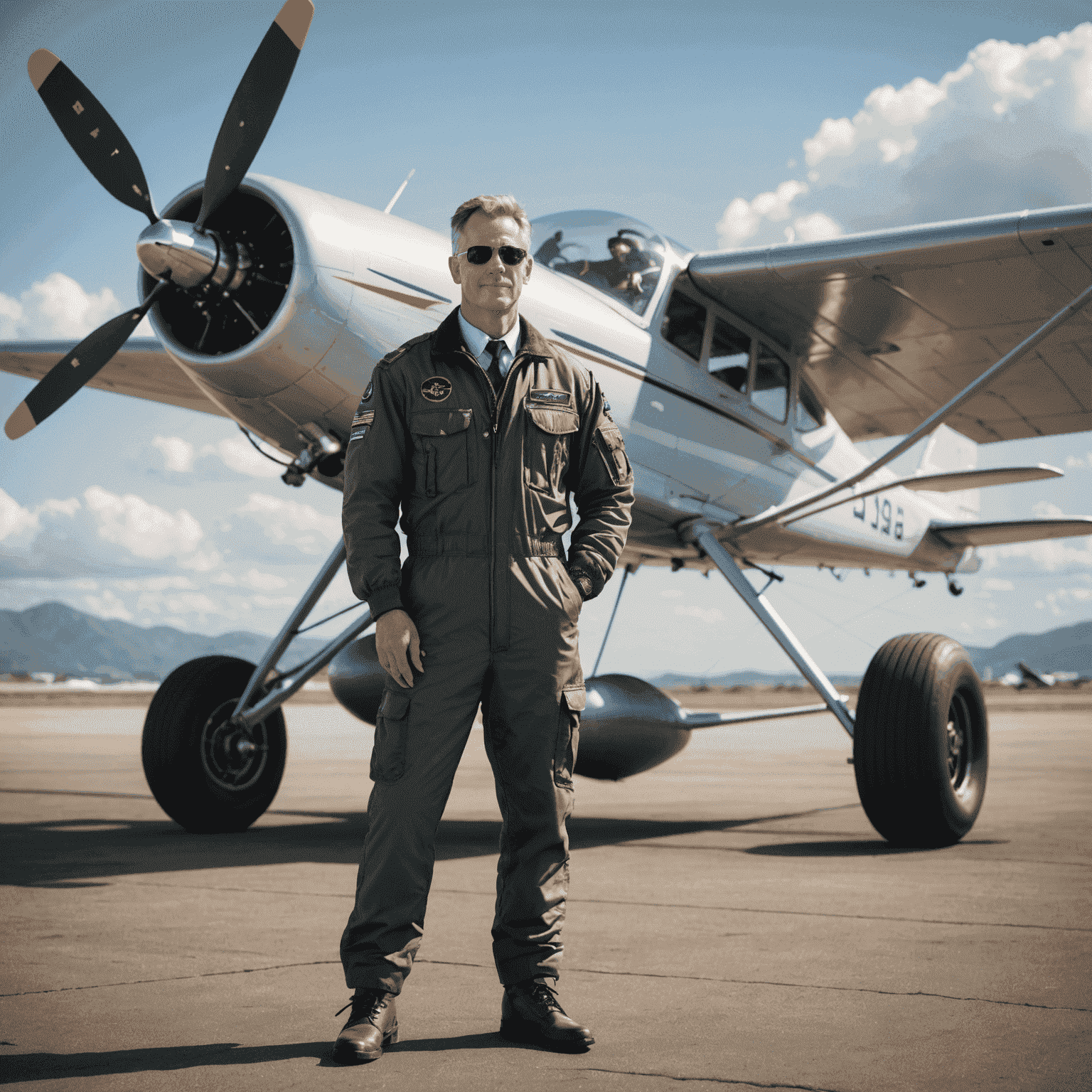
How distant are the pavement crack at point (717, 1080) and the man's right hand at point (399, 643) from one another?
906 mm

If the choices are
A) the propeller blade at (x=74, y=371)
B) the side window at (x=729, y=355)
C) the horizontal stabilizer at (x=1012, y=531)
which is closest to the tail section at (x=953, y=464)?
the horizontal stabilizer at (x=1012, y=531)

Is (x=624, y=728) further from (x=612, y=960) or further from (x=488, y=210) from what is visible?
(x=488, y=210)

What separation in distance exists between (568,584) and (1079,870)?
3.36 metres

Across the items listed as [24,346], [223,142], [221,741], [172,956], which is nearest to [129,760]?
[24,346]

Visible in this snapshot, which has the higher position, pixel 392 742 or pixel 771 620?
pixel 771 620

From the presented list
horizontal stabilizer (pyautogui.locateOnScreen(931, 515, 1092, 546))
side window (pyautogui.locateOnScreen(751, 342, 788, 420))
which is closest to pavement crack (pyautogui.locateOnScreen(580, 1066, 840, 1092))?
side window (pyautogui.locateOnScreen(751, 342, 788, 420))

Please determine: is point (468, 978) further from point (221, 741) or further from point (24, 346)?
point (24, 346)

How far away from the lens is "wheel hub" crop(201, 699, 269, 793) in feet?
21.1

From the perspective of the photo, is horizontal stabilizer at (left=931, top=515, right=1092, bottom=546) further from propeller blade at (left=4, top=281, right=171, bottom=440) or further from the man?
the man

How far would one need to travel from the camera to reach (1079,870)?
189 inches

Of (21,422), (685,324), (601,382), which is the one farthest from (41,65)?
(685,324)

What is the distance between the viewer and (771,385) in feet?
26.0

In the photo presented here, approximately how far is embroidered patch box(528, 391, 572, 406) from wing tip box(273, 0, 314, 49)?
3.35 meters

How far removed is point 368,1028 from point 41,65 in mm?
5040
